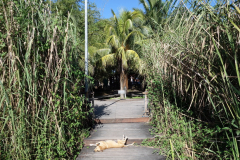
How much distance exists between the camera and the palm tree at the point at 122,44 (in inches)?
535

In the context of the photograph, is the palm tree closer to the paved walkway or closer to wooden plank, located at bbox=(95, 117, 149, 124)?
wooden plank, located at bbox=(95, 117, 149, 124)

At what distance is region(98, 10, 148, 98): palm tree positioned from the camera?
1360 centimetres

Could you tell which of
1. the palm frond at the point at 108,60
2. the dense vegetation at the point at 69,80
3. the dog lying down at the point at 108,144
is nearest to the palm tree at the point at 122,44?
the palm frond at the point at 108,60

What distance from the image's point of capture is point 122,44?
47.0 ft

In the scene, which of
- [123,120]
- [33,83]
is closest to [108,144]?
[123,120]

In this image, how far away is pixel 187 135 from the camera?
3.42 metres

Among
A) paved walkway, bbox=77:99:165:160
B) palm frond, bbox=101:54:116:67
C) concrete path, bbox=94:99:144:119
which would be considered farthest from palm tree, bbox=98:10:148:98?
paved walkway, bbox=77:99:165:160

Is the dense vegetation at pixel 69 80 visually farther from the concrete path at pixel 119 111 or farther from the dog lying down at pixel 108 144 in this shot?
the concrete path at pixel 119 111

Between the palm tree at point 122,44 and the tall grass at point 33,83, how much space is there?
31.9 feet

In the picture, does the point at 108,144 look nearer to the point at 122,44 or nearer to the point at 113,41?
the point at 113,41

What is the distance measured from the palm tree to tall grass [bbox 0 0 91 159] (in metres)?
9.73

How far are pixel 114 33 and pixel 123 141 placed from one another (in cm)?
1134

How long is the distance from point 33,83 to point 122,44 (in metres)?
11.5

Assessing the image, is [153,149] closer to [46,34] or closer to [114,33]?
[46,34]
